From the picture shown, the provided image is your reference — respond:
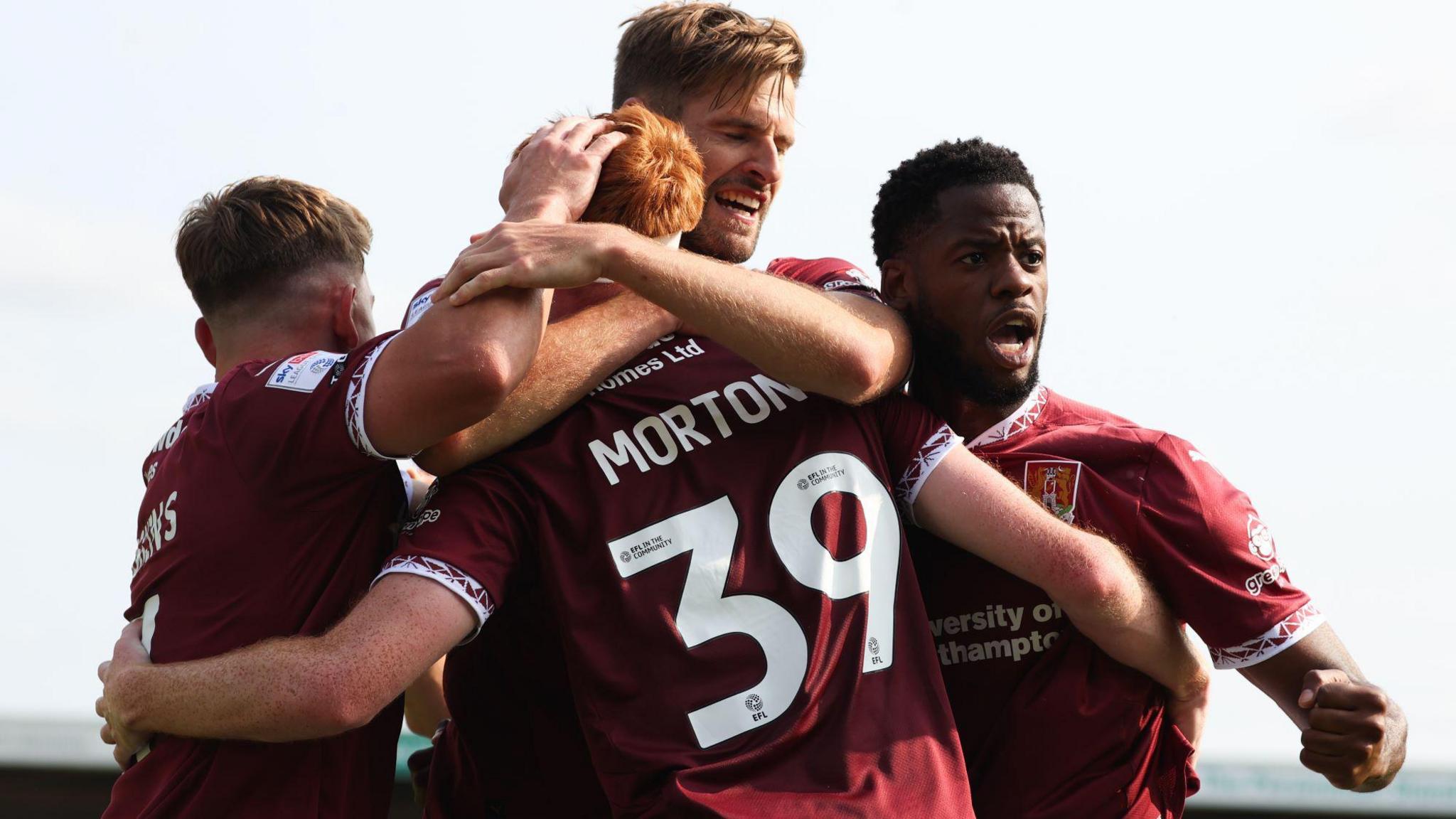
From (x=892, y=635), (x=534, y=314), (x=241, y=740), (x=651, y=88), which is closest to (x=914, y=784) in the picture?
(x=892, y=635)

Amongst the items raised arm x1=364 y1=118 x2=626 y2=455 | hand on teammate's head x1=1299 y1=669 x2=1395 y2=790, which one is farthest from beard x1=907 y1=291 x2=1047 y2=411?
raised arm x1=364 y1=118 x2=626 y2=455

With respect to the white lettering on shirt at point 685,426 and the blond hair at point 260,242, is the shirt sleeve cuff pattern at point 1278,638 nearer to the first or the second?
the white lettering on shirt at point 685,426

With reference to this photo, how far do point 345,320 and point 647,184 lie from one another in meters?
1.04

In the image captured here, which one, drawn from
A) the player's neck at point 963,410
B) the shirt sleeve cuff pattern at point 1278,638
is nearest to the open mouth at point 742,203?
the player's neck at point 963,410

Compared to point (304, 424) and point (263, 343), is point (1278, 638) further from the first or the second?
point (263, 343)

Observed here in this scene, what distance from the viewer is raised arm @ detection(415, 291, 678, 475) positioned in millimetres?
3295

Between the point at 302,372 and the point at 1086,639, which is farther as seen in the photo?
the point at 1086,639

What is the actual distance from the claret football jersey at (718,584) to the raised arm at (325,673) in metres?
0.07

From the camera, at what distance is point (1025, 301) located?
13.0 feet

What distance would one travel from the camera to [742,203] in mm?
4430

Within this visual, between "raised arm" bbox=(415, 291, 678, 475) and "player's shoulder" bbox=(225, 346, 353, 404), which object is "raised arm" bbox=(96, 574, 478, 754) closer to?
"raised arm" bbox=(415, 291, 678, 475)

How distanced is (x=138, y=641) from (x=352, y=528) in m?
0.61

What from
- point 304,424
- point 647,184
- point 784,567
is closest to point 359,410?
point 304,424

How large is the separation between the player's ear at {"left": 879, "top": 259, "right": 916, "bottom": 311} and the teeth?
0.46 m
